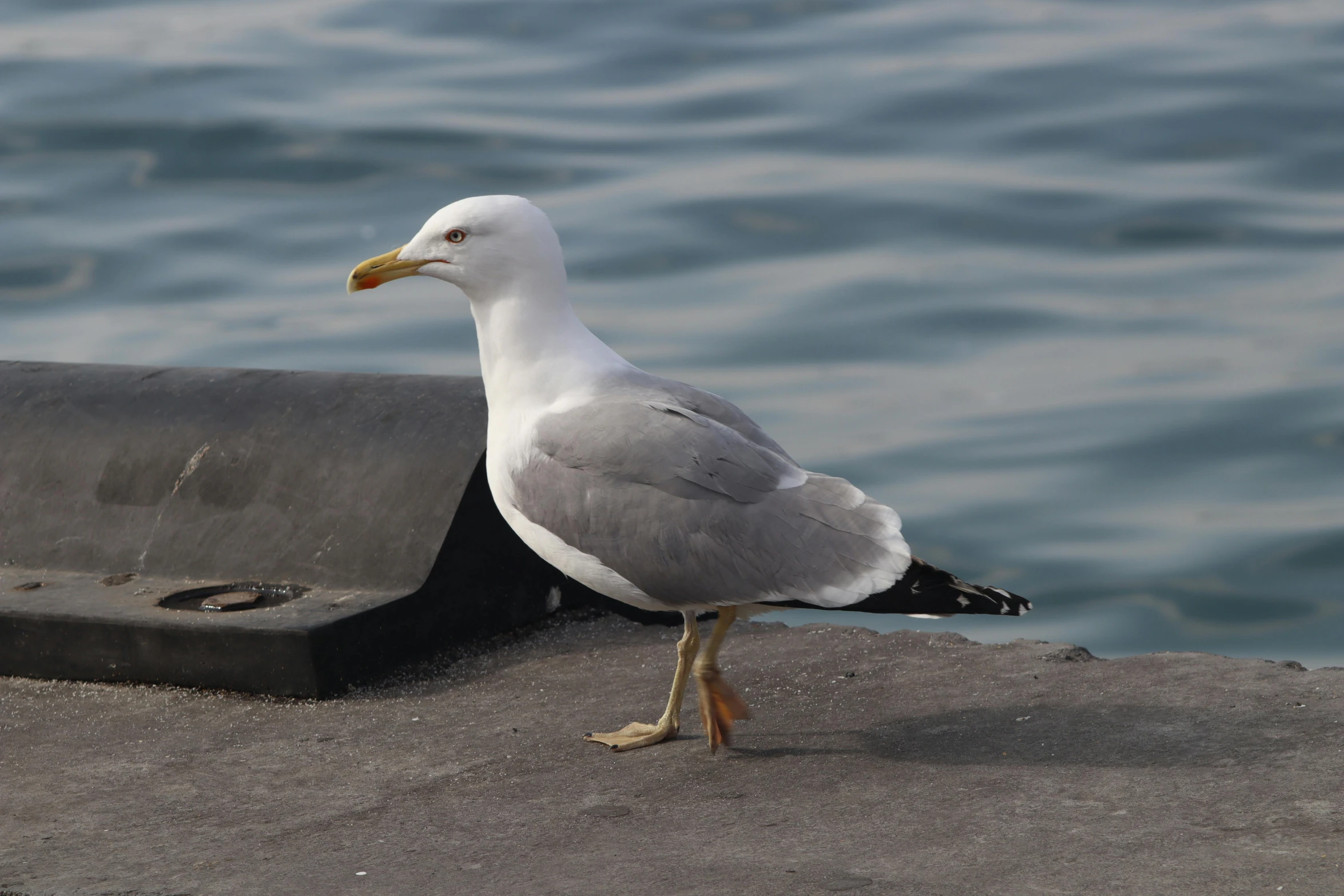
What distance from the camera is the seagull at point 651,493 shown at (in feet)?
12.2

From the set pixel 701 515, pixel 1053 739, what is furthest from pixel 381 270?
pixel 1053 739

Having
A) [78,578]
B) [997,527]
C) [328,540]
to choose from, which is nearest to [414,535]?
[328,540]

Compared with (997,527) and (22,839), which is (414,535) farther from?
(997,527)

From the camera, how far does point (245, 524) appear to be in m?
4.75

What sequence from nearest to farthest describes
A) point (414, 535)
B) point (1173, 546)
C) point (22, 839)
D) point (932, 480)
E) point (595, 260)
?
1. point (22, 839)
2. point (414, 535)
3. point (1173, 546)
4. point (932, 480)
5. point (595, 260)

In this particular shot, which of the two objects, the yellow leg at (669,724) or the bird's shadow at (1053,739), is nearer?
the bird's shadow at (1053,739)

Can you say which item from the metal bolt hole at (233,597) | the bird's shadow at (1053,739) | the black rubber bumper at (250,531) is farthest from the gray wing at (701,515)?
the metal bolt hole at (233,597)

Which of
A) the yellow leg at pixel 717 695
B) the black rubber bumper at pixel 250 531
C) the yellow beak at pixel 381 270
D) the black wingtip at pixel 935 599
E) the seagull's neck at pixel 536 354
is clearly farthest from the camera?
the black rubber bumper at pixel 250 531

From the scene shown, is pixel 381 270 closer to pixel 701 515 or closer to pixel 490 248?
pixel 490 248

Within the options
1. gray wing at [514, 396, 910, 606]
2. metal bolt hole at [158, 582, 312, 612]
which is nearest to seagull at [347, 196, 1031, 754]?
gray wing at [514, 396, 910, 606]

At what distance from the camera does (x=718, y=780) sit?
3715mm

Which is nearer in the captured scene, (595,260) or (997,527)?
(997,527)

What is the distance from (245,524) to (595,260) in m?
6.64

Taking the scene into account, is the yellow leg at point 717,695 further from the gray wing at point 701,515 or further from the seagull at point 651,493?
the gray wing at point 701,515
